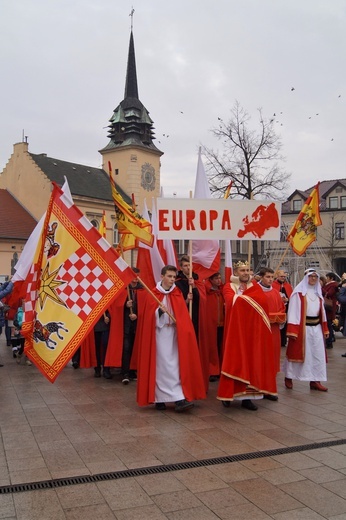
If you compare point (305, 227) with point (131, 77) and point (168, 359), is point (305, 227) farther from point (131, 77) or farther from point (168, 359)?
point (131, 77)

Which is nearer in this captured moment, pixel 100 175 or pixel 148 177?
pixel 100 175

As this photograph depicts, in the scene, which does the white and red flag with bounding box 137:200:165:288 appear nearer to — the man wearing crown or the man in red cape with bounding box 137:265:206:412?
the man in red cape with bounding box 137:265:206:412

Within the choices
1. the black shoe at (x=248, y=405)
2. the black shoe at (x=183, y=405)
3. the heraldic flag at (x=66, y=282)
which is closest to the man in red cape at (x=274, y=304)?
the black shoe at (x=248, y=405)

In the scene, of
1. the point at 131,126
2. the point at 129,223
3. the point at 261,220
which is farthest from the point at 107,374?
the point at 131,126

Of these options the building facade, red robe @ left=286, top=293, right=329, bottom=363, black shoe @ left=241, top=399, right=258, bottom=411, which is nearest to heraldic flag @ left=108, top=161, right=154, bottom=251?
red robe @ left=286, top=293, right=329, bottom=363

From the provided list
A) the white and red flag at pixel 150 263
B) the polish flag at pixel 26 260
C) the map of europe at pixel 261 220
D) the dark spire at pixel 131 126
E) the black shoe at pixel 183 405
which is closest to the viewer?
the black shoe at pixel 183 405

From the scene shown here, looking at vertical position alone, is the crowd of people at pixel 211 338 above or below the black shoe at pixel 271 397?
above

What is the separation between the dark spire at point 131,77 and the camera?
2228 inches

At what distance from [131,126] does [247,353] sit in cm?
4881

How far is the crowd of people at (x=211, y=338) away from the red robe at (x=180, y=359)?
0.5 inches

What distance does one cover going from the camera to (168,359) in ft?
22.9

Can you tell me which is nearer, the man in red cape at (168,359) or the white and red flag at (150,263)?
the man in red cape at (168,359)

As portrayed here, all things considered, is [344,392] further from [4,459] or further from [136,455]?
[4,459]

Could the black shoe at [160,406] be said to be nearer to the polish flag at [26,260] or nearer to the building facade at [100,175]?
the polish flag at [26,260]
